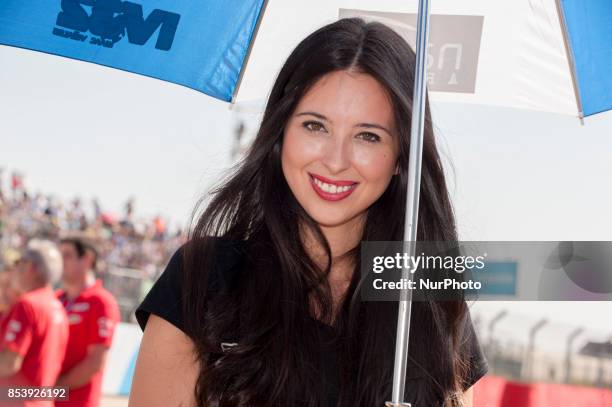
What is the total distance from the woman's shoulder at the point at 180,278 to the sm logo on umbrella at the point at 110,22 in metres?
0.81

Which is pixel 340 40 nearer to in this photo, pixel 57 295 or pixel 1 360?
pixel 1 360

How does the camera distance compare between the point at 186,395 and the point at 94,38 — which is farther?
the point at 94,38

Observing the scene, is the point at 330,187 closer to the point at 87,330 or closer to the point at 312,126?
the point at 312,126

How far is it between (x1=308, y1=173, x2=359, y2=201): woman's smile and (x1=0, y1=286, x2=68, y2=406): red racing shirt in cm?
265

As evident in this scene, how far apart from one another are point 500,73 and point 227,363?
5.08 ft

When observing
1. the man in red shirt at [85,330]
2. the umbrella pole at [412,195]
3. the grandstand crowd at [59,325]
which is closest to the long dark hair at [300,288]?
the umbrella pole at [412,195]

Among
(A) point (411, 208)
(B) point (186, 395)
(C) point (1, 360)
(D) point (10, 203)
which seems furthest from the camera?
(D) point (10, 203)

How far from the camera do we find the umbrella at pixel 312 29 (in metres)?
2.82

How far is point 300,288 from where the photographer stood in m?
2.55

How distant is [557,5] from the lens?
3020 mm

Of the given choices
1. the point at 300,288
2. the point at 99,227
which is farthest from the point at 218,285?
the point at 99,227

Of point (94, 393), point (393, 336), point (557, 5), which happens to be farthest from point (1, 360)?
point (557, 5)

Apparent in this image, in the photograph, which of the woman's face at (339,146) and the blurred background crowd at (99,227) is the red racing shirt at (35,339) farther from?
the blurred background crowd at (99,227)

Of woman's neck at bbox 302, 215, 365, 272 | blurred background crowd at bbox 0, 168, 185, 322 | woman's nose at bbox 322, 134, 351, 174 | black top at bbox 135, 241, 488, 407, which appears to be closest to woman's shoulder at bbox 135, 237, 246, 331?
black top at bbox 135, 241, 488, 407
